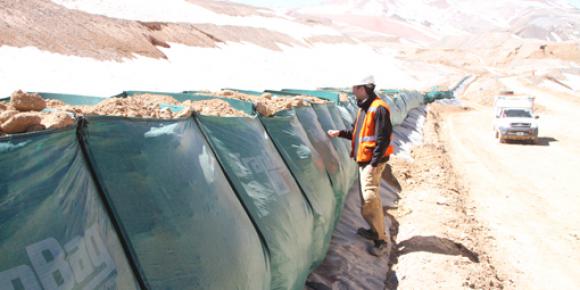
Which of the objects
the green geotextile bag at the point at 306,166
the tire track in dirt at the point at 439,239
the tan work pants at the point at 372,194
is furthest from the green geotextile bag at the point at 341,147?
the green geotextile bag at the point at 306,166

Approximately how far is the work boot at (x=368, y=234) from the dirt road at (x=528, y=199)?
64.5 inches

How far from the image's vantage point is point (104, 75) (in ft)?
72.6

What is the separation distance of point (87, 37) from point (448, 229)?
23.9m

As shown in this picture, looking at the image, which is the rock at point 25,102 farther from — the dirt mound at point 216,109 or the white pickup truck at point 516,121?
the white pickup truck at point 516,121

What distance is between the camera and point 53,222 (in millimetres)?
1753

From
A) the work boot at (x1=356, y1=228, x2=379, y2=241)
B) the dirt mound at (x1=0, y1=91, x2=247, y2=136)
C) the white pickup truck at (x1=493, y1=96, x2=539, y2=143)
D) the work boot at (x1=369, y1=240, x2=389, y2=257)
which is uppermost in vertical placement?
the dirt mound at (x1=0, y1=91, x2=247, y2=136)

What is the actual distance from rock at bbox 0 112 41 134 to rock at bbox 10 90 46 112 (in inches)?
38.7

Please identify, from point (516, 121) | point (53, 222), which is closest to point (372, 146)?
point (53, 222)

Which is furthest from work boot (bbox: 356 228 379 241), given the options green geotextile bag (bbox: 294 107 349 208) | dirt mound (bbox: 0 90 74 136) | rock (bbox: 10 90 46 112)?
dirt mound (bbox: 0 90 74 136)

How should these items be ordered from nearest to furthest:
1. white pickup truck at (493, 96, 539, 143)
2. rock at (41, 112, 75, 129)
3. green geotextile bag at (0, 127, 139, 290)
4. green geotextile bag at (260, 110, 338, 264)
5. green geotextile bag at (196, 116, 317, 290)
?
green geotextile bag at (0, 127, 139, 290) < rock at (41, 112, 75, 129) < green geotextile bag at (196, 116, 317, 290) < green geotextile bag at (260, 110, 338, 264) < white pickup truck at (493, 96, 539, 143)

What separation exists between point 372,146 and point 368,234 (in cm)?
114

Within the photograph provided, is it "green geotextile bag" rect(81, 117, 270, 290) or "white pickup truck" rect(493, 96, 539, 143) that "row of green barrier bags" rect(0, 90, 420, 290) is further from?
"white pickup truck" rect(493, 96, 539, 143)

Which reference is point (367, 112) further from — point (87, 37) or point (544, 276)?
point (87, 37)

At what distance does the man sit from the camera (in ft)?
16.6
